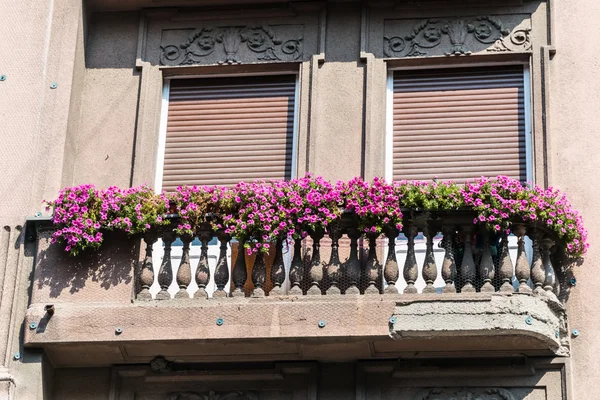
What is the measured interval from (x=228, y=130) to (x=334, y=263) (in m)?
2.43

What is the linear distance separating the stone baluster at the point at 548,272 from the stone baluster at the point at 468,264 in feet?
2.16

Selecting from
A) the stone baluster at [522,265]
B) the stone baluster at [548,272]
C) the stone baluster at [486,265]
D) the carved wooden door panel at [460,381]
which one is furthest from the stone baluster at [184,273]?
the stone baluster at [548,272]

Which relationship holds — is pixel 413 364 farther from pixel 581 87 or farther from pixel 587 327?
pixel 581 87

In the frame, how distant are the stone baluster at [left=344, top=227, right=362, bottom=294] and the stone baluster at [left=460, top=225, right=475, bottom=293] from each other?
94cm

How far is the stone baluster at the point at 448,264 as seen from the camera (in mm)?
13109

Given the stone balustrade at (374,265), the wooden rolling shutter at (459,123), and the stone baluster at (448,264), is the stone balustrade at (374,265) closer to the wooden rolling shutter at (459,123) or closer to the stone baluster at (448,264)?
the stone baluster at (448,264)

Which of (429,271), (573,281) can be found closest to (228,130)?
(429,271)

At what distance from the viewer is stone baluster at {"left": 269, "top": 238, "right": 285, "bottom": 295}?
526 inches

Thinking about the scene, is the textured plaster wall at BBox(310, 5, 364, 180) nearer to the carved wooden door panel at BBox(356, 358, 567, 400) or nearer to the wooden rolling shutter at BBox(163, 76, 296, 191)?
the wooden rolling shutter at BBox(163, 76, 296, 191)

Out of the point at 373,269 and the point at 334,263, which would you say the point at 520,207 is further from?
the point at 334,263

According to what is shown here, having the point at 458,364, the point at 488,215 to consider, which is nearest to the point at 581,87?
the point at 488,215

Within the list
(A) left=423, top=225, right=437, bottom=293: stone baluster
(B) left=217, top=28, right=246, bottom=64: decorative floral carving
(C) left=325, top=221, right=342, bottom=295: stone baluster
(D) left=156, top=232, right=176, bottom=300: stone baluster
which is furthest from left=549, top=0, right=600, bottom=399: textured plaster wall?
(D) left=156, top=232, right=176, bottom=300: stone baluster

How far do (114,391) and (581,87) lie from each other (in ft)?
17.8

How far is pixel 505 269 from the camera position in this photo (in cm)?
1306
